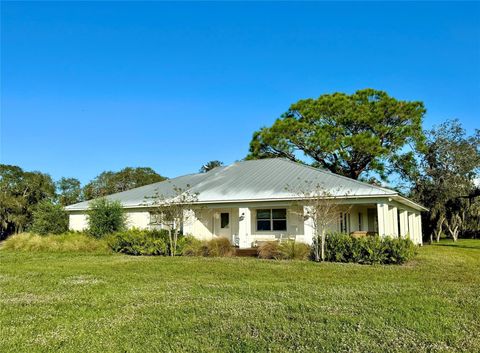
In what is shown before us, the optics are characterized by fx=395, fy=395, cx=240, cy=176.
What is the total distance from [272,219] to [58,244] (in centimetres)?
1137

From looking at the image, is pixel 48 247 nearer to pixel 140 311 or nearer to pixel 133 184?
pixel 140 311

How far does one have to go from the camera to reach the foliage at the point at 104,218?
22156 mm

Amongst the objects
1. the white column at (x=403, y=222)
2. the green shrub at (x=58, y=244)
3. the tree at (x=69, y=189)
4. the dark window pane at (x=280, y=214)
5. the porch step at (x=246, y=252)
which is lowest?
the porch step at (x=246, y=252)

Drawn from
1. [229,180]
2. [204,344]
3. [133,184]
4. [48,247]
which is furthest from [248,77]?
[133,184]

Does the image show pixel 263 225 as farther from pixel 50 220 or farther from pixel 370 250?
pixel 50 220

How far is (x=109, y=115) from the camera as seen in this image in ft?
70.8

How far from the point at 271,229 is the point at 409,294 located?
498 inches

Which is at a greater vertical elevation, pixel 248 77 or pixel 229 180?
pixel 248 77

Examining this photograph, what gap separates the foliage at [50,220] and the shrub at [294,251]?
1659 cm

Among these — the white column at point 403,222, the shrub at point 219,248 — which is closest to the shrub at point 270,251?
the shrub at point 219,248

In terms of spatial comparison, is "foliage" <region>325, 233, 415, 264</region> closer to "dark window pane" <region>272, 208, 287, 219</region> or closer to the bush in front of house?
the bush in front of house

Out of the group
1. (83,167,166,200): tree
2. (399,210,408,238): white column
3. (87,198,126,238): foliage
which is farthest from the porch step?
(83,167,166,200): tree

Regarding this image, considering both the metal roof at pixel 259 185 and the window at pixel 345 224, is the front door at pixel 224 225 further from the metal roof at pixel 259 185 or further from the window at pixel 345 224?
the window at pixel 345 224

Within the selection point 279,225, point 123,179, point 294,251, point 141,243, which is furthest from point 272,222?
point 123,179
